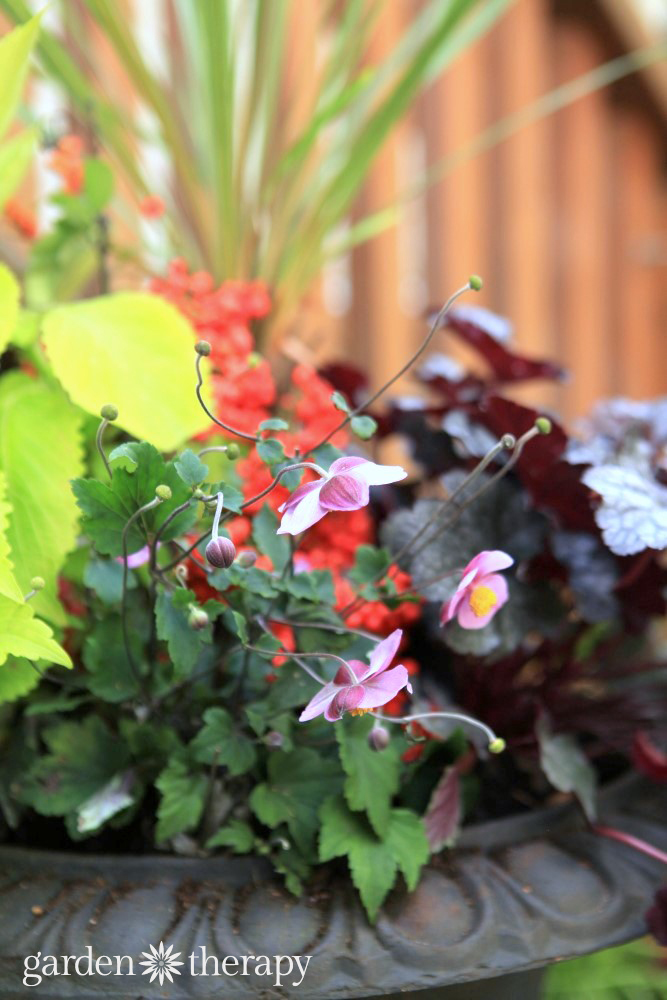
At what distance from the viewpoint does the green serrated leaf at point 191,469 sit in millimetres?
433

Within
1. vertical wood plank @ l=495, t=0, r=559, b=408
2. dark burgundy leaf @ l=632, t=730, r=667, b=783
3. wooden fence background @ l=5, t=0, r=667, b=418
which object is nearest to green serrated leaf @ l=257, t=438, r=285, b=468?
dark burgundy leaf @ l=632, t=730, r=667, b=783

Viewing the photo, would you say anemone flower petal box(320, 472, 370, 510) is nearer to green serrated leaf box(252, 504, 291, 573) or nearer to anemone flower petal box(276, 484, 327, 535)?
anemone flower petal box(276, 484, 327, 535)

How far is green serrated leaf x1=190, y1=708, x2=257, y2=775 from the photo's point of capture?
50 cm

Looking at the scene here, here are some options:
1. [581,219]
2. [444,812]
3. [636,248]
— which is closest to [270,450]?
[444,812]

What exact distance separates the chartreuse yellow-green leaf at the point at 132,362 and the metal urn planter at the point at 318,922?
0.27 m

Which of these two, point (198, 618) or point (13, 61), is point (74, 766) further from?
point (13, 61)

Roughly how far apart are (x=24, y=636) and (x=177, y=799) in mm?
148

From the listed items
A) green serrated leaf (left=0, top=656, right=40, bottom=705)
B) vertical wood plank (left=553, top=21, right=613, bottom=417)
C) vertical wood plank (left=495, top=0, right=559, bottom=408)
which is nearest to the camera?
green serrated leaf (left=0, top=656, right=40, bottom=705)

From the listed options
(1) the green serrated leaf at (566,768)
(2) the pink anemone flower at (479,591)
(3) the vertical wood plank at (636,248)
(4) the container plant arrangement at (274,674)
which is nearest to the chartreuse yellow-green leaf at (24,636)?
(4) the container plant arrangement at (274,674)

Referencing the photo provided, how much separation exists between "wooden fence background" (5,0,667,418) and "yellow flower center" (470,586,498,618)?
0.83 meters

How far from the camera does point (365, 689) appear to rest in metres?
0.44

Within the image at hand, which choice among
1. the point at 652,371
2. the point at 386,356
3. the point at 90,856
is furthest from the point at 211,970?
the point at 652,371

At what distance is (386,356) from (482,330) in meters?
0.68

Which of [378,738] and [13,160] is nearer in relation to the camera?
[378,738]
